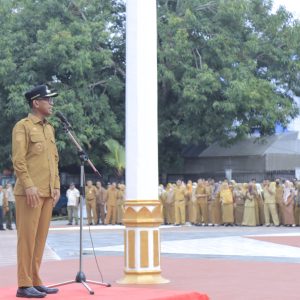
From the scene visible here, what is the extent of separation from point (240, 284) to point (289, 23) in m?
28.3

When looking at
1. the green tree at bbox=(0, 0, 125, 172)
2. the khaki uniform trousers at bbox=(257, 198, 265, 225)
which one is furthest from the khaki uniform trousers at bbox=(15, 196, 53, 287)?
the green tree at bbox=(0, 0, 125, 172)

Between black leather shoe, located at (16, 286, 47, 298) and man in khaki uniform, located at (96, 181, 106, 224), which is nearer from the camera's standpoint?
black leather shoe, located at (16, 286, 47, 298)

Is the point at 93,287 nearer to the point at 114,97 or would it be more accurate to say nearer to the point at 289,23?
the point at 114,97

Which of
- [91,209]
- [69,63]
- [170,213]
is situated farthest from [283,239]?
[69,63]

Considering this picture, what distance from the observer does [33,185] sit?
815 cm

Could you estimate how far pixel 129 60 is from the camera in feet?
35.6

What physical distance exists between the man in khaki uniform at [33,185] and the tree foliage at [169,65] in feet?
79.0

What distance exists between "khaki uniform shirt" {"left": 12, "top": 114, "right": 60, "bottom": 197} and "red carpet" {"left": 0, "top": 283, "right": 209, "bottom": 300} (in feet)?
3.69

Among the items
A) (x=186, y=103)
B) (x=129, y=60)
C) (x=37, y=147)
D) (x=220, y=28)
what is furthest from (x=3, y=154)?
(x=37, y=147)

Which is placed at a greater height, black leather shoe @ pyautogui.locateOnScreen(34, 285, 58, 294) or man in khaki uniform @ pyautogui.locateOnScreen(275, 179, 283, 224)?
man in khaki uniform @ pyautogui.locateOnScreen(275, 179, 283, 224)

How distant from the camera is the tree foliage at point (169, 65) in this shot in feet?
111

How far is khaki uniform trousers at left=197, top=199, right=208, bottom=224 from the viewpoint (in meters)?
28.7

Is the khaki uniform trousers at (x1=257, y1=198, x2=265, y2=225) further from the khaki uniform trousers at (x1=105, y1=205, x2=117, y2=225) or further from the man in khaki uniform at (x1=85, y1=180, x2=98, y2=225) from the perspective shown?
the man in khaki uniform at (x1=85, y1=180, x2=98, y2=225)

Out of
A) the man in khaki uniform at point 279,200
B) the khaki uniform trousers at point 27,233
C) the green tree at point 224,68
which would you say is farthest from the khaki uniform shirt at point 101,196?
the khaki uniform trousers at point 27,233
